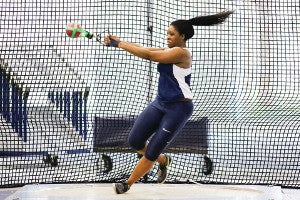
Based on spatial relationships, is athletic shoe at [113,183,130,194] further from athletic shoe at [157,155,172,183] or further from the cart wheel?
the cart wheel

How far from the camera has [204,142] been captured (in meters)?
6.55

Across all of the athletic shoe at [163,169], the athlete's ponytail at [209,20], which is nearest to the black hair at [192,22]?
the athlete's ponytail at [209,20]

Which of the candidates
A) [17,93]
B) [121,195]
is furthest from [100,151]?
[121,195]

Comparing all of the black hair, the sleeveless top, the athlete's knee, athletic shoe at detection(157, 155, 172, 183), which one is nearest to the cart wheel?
athletic shoe at detection(157, 155, 172, 183)

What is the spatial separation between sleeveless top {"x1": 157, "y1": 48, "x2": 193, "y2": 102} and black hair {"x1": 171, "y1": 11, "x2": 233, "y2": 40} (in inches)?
9.8

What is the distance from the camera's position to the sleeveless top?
3924 mm

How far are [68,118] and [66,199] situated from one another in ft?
11.9

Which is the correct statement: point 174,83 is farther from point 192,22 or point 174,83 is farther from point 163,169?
point 163,169

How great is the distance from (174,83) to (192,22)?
457 millimetres

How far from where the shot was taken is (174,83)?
393cm

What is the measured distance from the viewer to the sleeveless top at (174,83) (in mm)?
3924

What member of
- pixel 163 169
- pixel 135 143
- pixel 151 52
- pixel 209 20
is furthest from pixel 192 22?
pixel 163 169

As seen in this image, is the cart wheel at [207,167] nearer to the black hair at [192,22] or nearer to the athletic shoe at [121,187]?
the athletic shoe at [121,187]

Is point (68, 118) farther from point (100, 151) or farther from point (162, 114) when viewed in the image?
point (162, 114)
